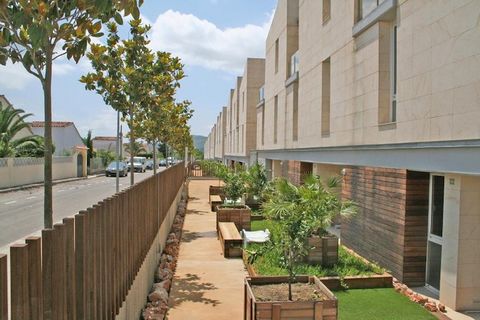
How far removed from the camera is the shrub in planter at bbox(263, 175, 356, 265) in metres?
6.08

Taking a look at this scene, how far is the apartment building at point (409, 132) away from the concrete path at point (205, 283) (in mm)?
3095

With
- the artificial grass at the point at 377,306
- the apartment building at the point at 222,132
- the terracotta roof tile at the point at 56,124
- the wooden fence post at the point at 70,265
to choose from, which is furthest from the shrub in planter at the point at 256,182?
the apartment building at the point at 222,132

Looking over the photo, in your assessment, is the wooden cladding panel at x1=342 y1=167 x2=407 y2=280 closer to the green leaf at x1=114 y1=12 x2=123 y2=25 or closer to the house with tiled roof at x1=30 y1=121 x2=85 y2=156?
the green leaf at x1=114 y1=12 x2=123 y2=25

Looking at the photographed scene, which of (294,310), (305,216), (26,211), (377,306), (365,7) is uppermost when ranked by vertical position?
(365,7)

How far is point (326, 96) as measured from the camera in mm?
14969

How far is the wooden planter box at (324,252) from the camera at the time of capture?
923 cm

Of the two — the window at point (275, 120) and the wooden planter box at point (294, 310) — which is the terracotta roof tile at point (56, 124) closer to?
the window at point (275, 120)

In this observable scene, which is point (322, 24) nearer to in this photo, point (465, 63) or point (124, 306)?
point (465, 63)

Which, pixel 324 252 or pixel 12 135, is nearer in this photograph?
pixel 324 252

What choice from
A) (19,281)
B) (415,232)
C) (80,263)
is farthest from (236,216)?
(19,281)

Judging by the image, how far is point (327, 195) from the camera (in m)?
9.11

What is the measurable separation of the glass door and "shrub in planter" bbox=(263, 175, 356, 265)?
178cm

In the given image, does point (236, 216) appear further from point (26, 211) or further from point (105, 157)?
point (105, 157)

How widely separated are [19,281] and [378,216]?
839cm
